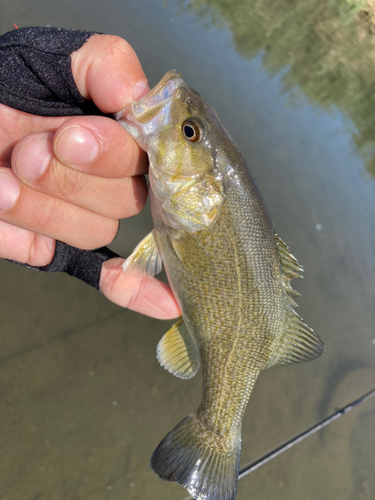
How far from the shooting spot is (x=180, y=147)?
42.1 inches

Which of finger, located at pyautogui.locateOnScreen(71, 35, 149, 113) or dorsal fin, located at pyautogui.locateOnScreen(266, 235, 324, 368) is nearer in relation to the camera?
finger, located at pyautogui.locateOnScreen(71, 35, 149, 113)

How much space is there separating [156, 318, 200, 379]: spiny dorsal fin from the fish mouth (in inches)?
36.2

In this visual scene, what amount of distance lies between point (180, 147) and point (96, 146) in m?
0.30

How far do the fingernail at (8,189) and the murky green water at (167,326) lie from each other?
134 cm

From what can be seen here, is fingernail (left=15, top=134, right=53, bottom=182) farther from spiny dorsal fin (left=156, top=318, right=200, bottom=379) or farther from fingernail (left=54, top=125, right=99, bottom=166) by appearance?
spiny dorsal fin (left=156, top=318, right=200, bottom=379)

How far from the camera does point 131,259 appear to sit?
1.31 meters

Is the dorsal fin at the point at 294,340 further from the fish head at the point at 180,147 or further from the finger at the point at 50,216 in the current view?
the finger at the point at 50,216

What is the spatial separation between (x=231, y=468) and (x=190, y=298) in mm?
816

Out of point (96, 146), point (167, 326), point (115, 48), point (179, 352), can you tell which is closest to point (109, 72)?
point (115, 48)

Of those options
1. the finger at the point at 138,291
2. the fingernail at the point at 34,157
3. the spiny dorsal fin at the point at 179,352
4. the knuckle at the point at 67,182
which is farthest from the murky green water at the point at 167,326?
the fingernail at the point at 34,157

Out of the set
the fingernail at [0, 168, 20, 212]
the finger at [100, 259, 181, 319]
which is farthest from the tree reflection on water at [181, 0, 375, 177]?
the fingernail at [0, 168, 20, 212]

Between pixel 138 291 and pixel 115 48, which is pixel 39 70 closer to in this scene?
pixel 115 48

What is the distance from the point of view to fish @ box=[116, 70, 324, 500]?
3.51 ft

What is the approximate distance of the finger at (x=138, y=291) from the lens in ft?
5.42
